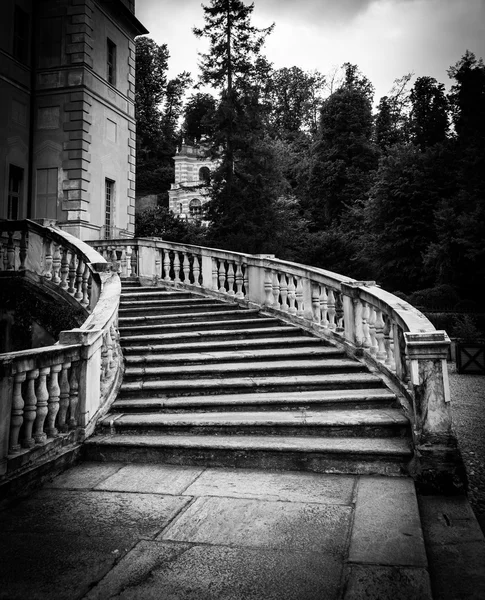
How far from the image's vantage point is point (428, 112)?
1815 inches

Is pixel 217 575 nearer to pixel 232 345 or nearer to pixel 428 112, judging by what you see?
pixel 232 345

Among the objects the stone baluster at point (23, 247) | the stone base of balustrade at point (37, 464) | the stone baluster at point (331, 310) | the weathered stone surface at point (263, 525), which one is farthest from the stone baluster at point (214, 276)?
the weathered stone surface at point (263, 525)

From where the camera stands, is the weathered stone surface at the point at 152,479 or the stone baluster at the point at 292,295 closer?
the weathered stone surface at the point at 152,479

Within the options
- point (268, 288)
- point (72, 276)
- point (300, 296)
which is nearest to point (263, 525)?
point (300, 296)

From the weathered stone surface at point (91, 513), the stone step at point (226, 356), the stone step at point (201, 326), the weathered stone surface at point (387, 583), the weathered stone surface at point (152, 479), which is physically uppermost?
the stone step at point (201, 326)

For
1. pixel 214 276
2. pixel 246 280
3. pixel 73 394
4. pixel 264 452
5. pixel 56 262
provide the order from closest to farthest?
pixel 264 452 → pixel 73 394 → pixel 56 262 → pixel 246 280 → pixel 214 276

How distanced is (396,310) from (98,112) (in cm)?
1705

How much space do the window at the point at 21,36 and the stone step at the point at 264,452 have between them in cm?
1752

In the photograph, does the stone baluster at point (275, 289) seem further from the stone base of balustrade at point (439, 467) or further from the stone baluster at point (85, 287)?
the stone base of balustrade at point (439, 467)

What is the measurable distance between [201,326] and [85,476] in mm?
4888

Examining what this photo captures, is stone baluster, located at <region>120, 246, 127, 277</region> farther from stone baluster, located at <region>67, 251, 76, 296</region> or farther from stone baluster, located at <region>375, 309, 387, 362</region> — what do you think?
stone baluster, located at <region>375, 309, 387, 362</region>

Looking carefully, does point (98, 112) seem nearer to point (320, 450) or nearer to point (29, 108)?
point (29, 108)

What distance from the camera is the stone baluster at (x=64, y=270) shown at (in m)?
9.52

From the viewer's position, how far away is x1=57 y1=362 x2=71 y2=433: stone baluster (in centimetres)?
538
